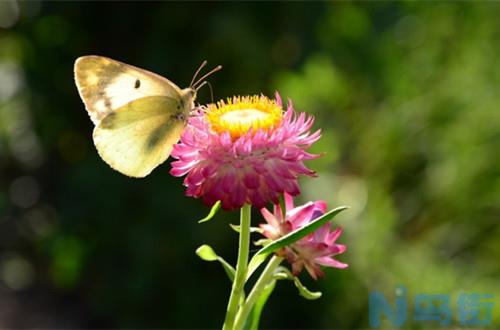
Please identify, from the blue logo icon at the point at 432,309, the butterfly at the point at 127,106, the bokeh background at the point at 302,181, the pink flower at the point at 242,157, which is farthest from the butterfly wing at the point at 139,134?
the bokeh background at the point at 302,181

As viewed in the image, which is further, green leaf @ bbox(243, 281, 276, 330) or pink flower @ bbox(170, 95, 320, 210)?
green leaf @ bbox(243, 281, 276, 330)

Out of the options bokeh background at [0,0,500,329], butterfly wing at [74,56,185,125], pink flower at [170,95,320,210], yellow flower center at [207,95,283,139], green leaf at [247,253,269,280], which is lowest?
green leaf at [247,253,269,280]

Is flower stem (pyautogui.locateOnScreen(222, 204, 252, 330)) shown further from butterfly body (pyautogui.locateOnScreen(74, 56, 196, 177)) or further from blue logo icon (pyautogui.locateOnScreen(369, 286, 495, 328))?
blue logo icon (pyautogui.locateOnScreen(369, 286, 495, 328))

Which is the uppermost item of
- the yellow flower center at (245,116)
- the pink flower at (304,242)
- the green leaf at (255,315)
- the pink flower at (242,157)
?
the yellow flower center at (245,116)

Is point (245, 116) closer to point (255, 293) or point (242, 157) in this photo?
point (242, 157)

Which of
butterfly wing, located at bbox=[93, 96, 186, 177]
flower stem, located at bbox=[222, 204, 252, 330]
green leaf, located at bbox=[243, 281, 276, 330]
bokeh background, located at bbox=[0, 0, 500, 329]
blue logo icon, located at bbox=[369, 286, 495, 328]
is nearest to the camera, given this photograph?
flower stem, located at bbox=[222, 204, 252, 330]

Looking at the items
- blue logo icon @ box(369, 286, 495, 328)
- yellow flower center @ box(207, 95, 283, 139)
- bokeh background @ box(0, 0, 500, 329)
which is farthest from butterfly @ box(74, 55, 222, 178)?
bokeh background @ box(0, 0, 500, 329)

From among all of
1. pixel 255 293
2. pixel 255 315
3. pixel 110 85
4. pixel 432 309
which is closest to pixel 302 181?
pixel 432 309

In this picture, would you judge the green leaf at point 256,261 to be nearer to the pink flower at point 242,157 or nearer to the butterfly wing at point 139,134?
the pink flower at point 242,157
